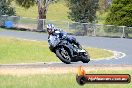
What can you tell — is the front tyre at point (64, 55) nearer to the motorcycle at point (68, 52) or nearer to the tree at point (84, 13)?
the motorcycle at point (68, 52)

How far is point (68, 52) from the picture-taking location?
8.64 meters

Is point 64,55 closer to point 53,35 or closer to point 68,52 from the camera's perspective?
point 68,52

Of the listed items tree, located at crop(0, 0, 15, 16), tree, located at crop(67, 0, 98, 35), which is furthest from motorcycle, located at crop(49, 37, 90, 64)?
tree, located at crop(0, 0, 15, 16)

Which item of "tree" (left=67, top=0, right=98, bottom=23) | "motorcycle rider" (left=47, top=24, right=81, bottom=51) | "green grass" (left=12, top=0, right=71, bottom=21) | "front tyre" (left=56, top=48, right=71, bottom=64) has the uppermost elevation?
"motorcycle rider" (left=47, top=24, right=81, bottom=51)

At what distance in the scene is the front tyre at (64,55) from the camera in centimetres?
838

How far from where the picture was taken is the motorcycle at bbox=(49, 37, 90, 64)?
832 centimetres

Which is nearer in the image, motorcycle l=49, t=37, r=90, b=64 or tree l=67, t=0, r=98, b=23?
motorcycle l=49, t=37, r=90, b=64

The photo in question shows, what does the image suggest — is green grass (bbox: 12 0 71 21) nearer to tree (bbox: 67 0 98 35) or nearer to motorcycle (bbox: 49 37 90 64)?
tree (bbox: 67 0 98 35)

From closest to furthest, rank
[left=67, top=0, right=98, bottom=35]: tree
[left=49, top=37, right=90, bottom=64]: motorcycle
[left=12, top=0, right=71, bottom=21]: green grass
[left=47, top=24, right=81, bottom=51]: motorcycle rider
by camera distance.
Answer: [left=47, top=24, right=81, bottom=51]: motorcycle rider, [left=49, top=37, right=90, bottom=64]: motorcycle, [left=67, top=0, right=98, bottom=35]: tree, [left=12, top=0, right=71, bottom=21]: green grass

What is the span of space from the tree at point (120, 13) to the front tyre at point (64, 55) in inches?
1279

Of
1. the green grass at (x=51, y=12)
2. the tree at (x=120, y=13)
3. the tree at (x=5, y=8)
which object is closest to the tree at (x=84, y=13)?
the tree at (x=120, y=13)

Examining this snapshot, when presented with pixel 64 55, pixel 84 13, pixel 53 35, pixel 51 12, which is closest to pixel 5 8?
pixel 84 13

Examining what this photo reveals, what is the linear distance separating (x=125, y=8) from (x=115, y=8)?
1335mm

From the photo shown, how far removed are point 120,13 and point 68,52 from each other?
3441cm
